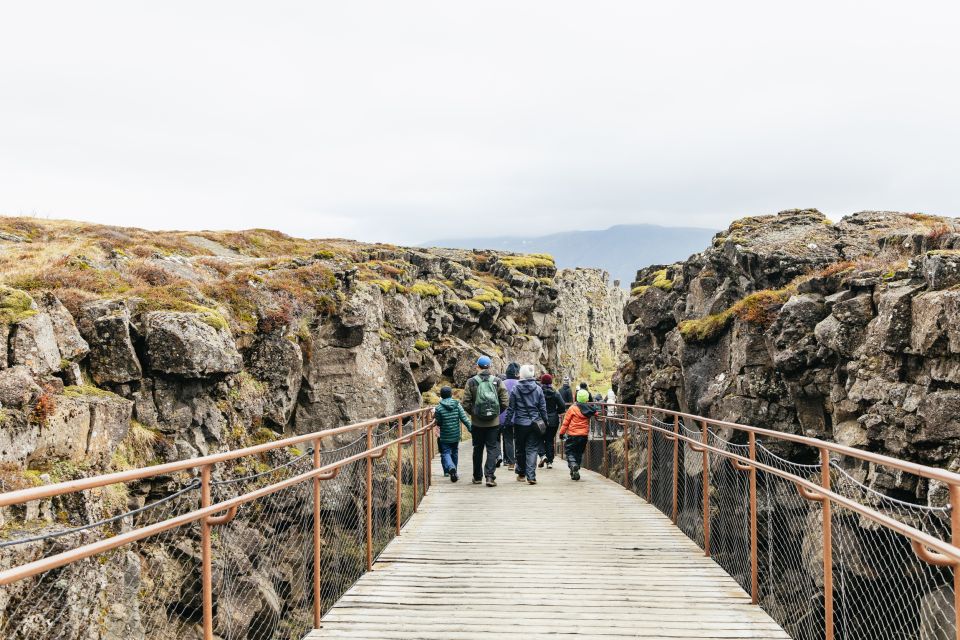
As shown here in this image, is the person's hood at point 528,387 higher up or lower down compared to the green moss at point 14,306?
lower down

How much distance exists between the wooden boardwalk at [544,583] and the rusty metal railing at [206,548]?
1.88 ft

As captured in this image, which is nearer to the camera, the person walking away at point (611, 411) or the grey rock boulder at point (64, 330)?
the grey rock boulder at point (64, 330)

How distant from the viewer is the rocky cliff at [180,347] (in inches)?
435

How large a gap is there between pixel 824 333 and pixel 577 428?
6.65m

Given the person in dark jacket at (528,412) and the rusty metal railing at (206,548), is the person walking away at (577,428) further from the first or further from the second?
the rusty metal railing at (206,548)

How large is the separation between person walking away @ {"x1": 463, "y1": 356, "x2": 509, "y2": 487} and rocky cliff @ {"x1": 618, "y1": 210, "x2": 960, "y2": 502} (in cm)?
752

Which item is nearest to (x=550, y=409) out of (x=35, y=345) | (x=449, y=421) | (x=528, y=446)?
(x=528, y=446)

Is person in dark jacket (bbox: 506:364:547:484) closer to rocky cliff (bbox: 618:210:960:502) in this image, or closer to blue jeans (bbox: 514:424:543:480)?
blue jeans (bbox: 514:424:543:480)

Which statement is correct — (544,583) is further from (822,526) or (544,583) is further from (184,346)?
(184,346)

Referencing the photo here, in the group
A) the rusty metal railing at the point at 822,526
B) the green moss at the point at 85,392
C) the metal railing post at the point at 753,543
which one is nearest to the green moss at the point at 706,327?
the rusty metal railing at the point at 822,526

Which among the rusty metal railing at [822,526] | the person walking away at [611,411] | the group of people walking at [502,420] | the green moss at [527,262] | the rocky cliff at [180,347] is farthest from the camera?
the green moss at [527,262]

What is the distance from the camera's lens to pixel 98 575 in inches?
351

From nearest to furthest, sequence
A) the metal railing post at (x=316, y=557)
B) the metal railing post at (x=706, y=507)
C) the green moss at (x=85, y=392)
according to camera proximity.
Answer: the metal railing post at (x=316, y=557) → the metal railing post at (x=706, y=507) → the green moss at (x=85, y=392)

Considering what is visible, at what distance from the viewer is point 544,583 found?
7.10m
